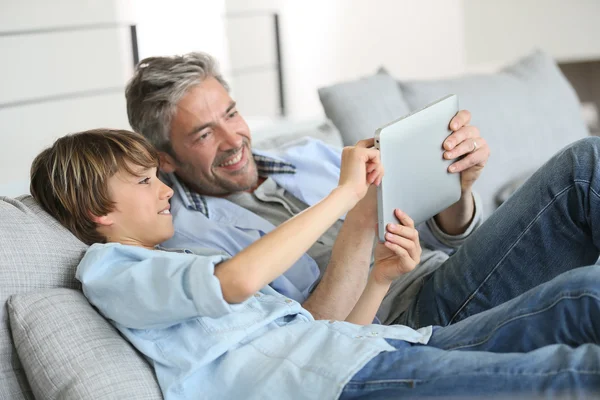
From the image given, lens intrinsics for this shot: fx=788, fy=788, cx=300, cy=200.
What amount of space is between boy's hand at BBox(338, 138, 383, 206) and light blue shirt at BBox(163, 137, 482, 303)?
1.26ft

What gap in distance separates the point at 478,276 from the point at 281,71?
3470 millimetres

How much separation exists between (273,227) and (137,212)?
17.8 inches

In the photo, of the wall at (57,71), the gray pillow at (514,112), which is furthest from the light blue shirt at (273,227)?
the wall at (57,71)

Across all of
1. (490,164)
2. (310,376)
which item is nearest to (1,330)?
(310,376)

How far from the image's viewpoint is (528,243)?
5.75ft

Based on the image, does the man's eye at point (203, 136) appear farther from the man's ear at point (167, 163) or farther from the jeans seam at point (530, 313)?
the jeans seam at point (530, 313)

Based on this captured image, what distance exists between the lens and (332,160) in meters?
2.20

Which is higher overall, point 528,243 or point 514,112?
point 514,112

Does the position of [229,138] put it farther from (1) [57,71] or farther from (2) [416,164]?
(1) [57,71]

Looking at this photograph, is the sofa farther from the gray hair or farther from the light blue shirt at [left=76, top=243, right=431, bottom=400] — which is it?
the gray hair

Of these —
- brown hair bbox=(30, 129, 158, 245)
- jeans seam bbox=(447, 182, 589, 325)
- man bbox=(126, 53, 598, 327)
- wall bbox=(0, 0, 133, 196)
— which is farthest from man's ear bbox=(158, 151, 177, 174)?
wall bbox=(0, 0, 133, 196)

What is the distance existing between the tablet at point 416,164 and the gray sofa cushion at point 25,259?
627 mm

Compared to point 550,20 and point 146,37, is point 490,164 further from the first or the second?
point 550,20

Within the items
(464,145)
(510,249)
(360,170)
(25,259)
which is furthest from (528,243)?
(25,259)
